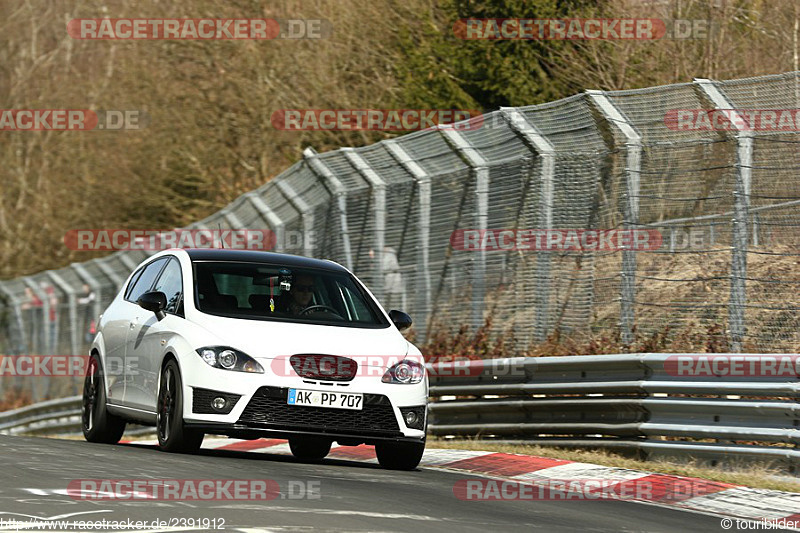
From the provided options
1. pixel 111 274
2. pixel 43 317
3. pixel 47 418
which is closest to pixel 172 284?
pixel 111 274

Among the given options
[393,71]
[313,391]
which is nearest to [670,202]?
[313,391]

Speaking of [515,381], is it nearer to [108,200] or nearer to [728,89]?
[728,89]

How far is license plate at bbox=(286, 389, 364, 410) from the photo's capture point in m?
10.5

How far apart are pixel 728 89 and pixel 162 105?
85.8 ft

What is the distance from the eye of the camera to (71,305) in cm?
2794

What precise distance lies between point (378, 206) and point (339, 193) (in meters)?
0.88

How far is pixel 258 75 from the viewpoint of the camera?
34406 mm

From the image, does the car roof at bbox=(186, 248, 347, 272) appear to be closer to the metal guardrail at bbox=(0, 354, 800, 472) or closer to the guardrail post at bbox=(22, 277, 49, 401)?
the metal guardrail at bbox=(0, 354, 800, 472)

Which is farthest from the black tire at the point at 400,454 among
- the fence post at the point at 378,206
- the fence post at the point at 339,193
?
the fence post at the point at 339,193

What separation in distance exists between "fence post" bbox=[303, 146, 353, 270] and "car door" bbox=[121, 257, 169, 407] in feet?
19.3

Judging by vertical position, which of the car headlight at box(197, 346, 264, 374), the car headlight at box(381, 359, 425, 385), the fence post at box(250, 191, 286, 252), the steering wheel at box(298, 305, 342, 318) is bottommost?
the car headlight at box(381, 359, 425, 385)

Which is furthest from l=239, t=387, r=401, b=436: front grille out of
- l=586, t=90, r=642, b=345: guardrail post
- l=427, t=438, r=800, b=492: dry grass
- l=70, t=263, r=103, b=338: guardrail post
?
l=70, t=263, r=103, b=338: guardrail post

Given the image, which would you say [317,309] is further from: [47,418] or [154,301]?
[47,418]

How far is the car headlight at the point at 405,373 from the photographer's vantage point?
35.5ft
